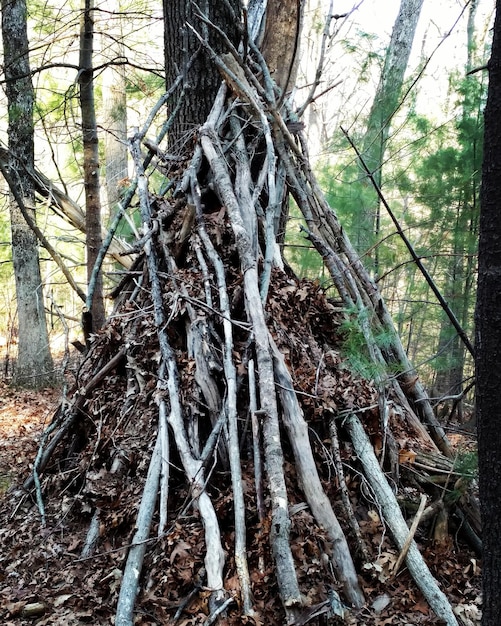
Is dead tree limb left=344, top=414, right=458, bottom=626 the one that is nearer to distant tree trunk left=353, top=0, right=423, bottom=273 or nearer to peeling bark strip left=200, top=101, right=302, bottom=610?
peeling bark strip left=200, top=101, right=302, bottom=610

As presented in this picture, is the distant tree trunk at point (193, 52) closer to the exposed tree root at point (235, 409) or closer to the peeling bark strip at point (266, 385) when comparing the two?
the exposed tree root at point (235, 409)

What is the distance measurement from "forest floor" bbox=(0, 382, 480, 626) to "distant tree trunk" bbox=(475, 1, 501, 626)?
1094 mm

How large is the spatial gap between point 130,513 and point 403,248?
7.27m

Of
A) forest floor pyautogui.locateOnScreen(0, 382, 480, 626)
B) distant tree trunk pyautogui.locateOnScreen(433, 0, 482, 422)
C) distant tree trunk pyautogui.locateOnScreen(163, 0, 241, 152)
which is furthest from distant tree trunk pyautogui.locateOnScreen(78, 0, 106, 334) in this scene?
distant tree trunk pyautogui.locateOnScreen(433, 0, 482, 422)

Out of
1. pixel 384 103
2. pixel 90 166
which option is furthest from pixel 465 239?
pixel 90 166

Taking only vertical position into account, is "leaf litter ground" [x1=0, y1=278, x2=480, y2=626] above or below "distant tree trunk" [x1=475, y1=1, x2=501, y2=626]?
below

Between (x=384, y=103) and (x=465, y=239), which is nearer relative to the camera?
(x=384, y=103)

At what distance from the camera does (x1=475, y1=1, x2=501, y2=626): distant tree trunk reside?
157 centimetres

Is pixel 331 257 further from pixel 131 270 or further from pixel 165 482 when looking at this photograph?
pixel 165 482

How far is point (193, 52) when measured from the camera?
15.6 ft

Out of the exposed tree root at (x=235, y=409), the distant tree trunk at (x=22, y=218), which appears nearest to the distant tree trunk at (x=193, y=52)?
the exposed tree root at (x=235, y=409)

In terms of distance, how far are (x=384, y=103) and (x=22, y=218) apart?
18.5 ft

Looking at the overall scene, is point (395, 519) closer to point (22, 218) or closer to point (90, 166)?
point (90, 166)

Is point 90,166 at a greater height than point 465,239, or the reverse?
point 90,166
